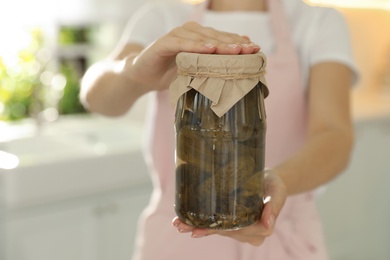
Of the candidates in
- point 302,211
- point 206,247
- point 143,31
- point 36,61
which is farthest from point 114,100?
point 36,61

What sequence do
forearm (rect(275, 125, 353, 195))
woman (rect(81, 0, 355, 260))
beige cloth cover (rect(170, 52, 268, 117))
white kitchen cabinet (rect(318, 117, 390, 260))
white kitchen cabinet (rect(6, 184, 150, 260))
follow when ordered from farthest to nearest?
white kitchen cabinet (rect(318, 117, 390, 260)) → white kitchen cabinet (rect(6, 184, 150, 260)) → woman (rect(81, 0, 355, 260)) → forearm (rect(275, 125, 353, 195)) → beige cloth cover (rect(170, 52, 268, 117))

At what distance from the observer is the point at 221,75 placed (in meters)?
0.79

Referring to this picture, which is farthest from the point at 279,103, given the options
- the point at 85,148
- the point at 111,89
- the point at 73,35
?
the point at 73,35

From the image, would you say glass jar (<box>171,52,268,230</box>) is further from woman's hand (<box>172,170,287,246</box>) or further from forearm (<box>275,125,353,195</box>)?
forearm (<box>275,125,353,195</box>)

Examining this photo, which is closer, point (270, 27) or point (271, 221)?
point (271, 221)

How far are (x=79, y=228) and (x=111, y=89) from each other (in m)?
1.29

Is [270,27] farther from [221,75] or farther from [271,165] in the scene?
[221,75]

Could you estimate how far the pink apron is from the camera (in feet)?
4.15

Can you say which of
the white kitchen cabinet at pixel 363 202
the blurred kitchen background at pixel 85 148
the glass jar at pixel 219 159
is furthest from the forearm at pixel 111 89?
the white kitchen cabinet at pixel 363 202

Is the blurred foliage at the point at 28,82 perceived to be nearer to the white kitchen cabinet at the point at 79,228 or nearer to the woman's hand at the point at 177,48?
the white kitchen cabinet at the point at 79,228

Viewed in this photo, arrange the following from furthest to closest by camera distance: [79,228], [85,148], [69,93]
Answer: [69,93] < [85,148] < [79,228]

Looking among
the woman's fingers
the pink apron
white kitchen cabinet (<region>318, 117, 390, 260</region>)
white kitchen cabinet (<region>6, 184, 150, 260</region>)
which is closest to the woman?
the pink apron

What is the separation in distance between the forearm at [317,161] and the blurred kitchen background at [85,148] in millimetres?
1021

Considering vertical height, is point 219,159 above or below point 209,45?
below
